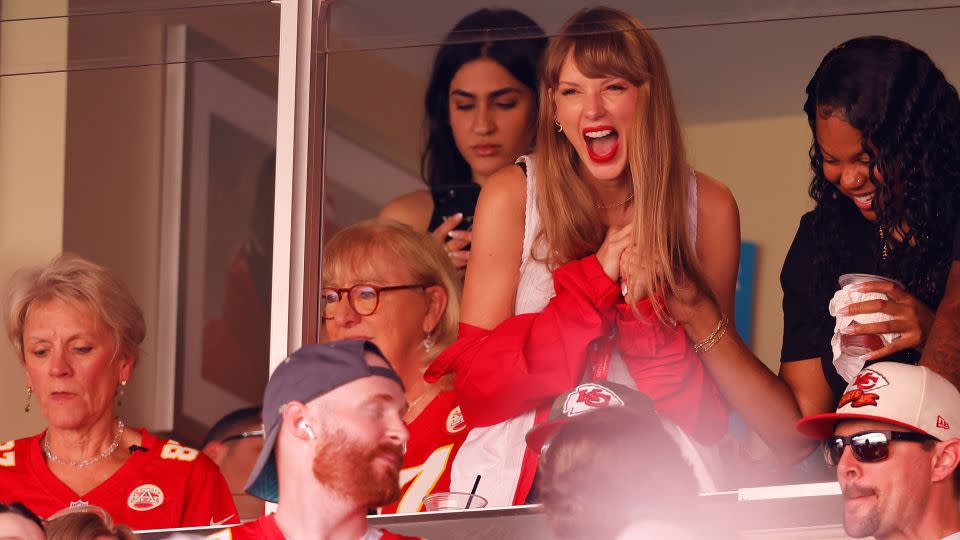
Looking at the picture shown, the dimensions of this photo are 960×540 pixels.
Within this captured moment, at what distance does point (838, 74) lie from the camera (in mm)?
4164

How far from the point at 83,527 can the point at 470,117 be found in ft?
5.51

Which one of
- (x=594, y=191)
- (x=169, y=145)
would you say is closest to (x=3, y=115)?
(x=169, y=145)

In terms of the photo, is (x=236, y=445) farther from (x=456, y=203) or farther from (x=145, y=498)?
(x=456, y=203)

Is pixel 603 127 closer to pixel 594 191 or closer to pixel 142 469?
pixel 594 191

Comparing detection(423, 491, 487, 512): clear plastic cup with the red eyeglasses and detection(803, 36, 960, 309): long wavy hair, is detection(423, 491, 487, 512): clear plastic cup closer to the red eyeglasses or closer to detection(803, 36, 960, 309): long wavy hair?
the red eyeglasses

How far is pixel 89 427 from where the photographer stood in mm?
4301

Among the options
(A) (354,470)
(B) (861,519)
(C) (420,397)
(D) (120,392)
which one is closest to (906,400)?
(B) (861,519)

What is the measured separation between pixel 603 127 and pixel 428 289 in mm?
722

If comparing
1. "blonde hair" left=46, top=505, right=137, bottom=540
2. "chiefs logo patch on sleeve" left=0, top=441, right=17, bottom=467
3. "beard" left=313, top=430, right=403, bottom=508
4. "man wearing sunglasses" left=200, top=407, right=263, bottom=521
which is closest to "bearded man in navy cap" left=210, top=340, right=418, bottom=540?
"beard" left=313, top=430, right=403, bottom=508

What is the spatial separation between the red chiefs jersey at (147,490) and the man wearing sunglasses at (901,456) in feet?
5.23

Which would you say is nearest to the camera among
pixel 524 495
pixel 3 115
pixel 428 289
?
pixel 524 495

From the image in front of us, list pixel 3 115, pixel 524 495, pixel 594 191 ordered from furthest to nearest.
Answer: pixel 3 115 → pixel 594 191 → pixel 524 495

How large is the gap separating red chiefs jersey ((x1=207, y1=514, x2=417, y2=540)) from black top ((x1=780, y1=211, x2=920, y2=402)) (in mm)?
1456

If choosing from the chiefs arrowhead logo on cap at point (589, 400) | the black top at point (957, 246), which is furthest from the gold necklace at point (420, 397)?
the black top at point (957, 246)
